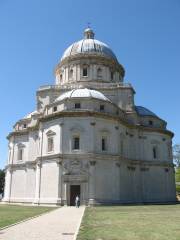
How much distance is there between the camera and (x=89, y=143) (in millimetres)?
38500

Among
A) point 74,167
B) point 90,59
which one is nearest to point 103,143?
point 74,167

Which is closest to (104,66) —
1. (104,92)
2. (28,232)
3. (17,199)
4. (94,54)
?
(94,54)

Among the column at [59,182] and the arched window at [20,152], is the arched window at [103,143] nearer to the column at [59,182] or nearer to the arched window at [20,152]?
the column at [59,182]

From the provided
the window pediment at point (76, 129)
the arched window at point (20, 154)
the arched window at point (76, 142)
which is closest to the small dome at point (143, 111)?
the window pediment at point (76, 129)

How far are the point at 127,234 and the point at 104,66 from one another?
4288 cm

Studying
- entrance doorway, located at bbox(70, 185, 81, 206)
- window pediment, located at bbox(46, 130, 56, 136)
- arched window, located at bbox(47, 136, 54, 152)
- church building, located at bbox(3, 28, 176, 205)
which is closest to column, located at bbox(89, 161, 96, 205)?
church building, located at bbox(3, 28, 176, 205)

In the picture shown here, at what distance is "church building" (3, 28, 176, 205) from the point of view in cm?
3791

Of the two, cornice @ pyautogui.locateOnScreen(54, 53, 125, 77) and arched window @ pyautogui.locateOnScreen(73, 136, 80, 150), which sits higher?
cornice @ pyautogui.locateOnScreen(54, 53, 125, 77)

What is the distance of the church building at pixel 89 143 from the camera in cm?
3791

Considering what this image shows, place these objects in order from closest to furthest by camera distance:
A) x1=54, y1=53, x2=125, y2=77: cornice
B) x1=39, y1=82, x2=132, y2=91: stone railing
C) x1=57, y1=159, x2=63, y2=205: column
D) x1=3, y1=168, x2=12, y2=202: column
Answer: x1=57, y1=159, x2=63, y2=205: column < x1=39, y1=82, x2=132, y2=91: stone railing < x1=3, y1=168, x2=12, y2=202: column < x1=54, y1=53, x2=125, y2=77: cornice

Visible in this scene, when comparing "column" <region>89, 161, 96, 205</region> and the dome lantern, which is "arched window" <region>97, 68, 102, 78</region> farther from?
"column" <region>89, 161, 96, 205</region>

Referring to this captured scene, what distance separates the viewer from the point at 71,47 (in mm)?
57969

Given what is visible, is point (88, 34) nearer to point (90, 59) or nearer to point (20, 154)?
point (90, 59)

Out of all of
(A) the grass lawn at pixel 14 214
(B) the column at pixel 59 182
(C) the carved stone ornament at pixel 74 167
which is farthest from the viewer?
(C) the carved stone ornament at pixel 74 167
